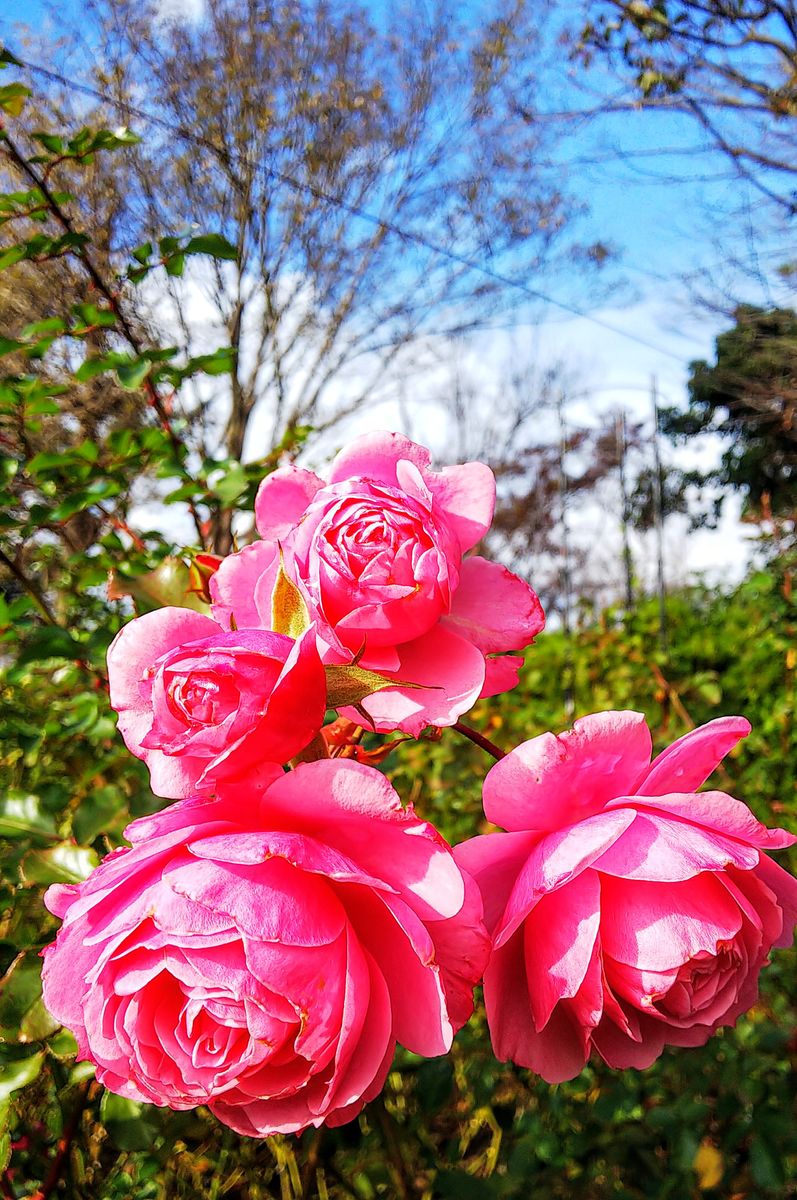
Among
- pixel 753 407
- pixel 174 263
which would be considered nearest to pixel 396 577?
pixel 174 263

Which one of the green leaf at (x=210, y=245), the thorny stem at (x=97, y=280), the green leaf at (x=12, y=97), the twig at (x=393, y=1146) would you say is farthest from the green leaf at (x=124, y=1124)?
the green leaf at (x=12, y=97)

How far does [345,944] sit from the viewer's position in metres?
0.26

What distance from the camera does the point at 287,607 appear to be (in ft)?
0.94

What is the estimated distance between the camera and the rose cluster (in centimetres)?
25

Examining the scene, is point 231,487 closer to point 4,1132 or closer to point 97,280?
point 97,280

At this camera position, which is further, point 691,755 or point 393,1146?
point 393,1146

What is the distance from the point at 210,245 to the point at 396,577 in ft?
1.42

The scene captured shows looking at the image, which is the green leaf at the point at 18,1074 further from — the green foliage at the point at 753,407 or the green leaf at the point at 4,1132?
the green foliage at the point at 753,407

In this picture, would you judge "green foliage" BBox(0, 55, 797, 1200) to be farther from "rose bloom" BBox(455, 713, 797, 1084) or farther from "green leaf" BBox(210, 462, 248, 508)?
"rose bloom" BBox(455, 713, 797, 1084)

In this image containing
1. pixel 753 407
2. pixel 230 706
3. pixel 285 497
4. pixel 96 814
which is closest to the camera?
pixel 230 706

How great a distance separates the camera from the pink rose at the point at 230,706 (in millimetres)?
241

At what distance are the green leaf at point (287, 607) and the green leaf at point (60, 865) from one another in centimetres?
21

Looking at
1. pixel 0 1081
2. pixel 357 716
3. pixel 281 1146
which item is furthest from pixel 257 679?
pixel 281 1146

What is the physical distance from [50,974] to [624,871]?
0.62ft
